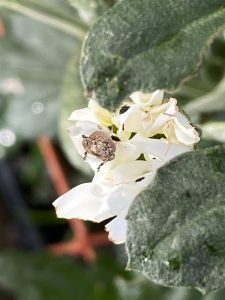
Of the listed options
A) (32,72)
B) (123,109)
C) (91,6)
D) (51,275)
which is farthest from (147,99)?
(51,275)

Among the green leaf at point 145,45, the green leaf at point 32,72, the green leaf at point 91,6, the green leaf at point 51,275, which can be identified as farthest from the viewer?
the green leaf at point 51,275

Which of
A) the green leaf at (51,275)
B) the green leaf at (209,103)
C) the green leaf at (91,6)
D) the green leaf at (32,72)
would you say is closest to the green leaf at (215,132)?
the green leaf at (209,103)

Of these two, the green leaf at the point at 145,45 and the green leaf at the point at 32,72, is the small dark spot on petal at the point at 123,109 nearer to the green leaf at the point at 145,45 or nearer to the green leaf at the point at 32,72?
the green leaf at the point at 145,45

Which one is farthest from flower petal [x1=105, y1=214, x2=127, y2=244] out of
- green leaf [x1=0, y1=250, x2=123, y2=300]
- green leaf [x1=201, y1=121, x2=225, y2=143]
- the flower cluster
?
green leaf [x1=0, y1=250, x2=123, y2=300]

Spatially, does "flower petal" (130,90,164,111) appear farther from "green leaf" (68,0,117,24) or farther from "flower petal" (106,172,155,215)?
"green leaf" (68,0,117,24)

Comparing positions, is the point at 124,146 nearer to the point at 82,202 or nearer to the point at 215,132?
the point at 82,202

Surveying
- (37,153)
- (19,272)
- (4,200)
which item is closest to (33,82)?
(19,272)
